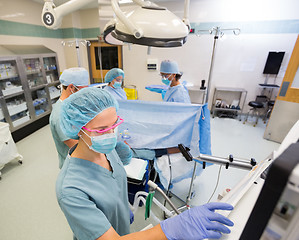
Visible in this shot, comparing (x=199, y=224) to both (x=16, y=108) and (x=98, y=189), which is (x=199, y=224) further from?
(x=16, y=108)

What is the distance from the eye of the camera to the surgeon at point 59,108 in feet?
4.54

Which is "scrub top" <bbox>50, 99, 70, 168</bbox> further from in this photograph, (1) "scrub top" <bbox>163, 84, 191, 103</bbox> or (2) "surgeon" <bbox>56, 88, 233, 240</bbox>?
(1) "scrub top" <bbox>163, 84, 191, 103</bbox>

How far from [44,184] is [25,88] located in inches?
87.5

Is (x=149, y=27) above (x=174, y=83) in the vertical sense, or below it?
above

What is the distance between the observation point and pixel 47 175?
243 cm

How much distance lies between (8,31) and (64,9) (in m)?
3.87

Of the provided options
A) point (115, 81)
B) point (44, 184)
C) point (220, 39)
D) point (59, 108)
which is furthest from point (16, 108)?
point (220, 39)

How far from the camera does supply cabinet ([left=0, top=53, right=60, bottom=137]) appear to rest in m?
3.09

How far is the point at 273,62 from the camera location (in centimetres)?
389

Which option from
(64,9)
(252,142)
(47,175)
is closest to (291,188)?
(64,9)

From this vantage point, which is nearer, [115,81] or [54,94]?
[115,81]

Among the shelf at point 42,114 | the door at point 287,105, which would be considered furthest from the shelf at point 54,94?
Result: the door at point 287,105

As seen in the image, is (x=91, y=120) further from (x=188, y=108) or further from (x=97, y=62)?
(x=97, y=62)

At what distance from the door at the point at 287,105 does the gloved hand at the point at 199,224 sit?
3.40 metres
